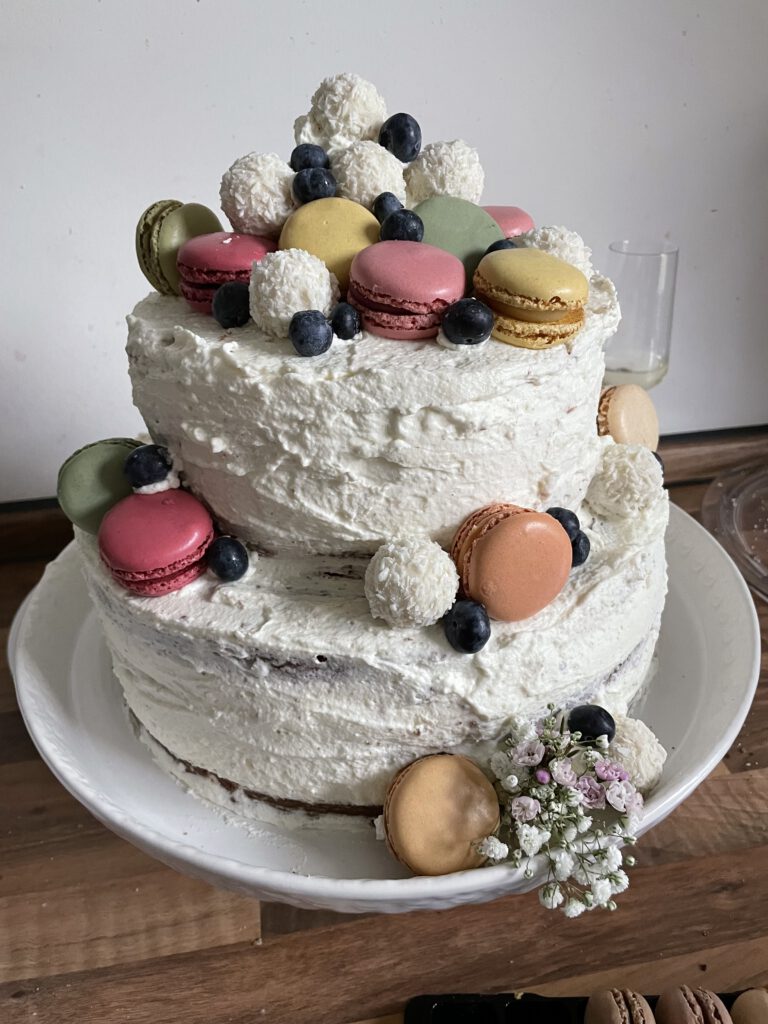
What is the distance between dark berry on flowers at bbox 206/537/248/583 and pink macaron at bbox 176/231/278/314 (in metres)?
0.30

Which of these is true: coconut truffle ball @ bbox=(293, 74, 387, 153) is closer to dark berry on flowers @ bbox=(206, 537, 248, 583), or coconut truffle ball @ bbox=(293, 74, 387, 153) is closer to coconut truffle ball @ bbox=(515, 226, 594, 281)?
coconut truffle ball @ bbox=(515, 226, 594, 281)

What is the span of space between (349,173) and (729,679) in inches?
35.9

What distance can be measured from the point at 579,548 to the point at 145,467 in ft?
1.88

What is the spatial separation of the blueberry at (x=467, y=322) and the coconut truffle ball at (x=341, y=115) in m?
0.37

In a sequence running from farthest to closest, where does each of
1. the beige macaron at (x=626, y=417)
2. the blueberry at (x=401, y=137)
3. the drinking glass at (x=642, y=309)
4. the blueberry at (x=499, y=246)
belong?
the drinking glass at (x=642, y=309)
the beige macaron at (x=626, y=417)
the blueberry at (x=401, y=137)
the blueberry at (x=499, y=246)

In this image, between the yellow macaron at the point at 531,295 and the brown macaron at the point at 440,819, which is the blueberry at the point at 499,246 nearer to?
the yellow macaron at the point at 531,295

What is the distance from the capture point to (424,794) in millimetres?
1020

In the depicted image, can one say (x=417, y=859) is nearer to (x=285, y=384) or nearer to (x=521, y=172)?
(x=285, y=384)

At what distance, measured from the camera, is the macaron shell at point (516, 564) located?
1.00 metres

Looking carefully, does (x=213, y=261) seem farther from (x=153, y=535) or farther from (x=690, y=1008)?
(x=690, y=1008)

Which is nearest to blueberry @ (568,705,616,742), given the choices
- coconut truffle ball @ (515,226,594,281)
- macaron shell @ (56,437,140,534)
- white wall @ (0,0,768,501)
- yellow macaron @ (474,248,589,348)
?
yellow macaron @ (474,248,589,348)

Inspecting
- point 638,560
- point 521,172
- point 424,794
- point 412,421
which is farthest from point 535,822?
point 521,172

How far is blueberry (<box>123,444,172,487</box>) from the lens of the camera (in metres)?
1.11

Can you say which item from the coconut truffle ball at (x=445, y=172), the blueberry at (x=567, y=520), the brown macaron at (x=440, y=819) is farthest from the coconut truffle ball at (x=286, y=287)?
the brown macaron at (x=440, y=819)
